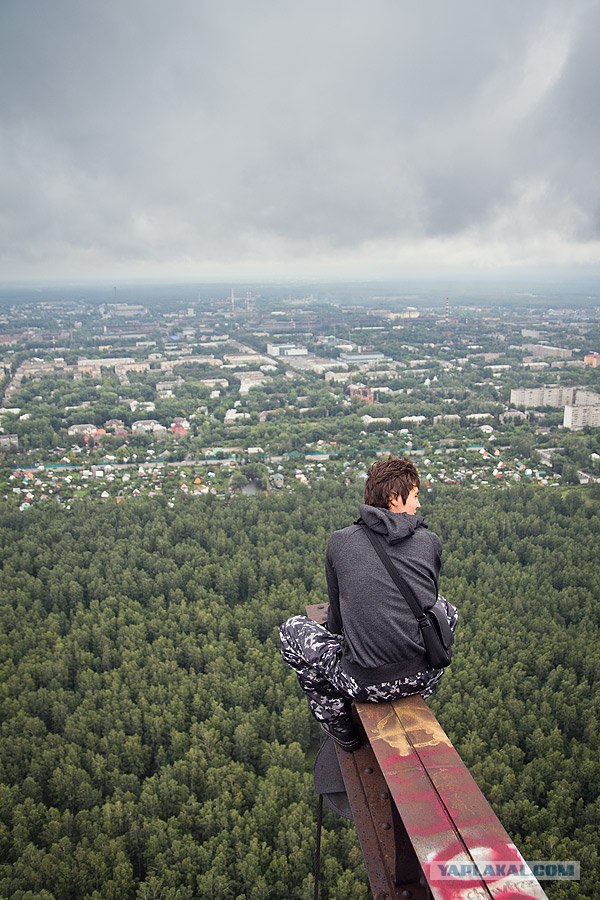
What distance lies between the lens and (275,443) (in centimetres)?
1975

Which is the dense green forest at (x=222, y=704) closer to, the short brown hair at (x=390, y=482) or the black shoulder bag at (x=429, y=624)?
the black shoulder bag at (x=429, y=624)

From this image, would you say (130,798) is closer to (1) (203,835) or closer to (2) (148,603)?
(1) (203,835)

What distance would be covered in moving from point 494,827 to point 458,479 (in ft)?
49.8

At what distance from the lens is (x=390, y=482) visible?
1.75m

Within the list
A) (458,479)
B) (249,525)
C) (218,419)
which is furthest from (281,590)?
(218,419)

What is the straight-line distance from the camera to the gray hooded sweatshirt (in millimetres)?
1610

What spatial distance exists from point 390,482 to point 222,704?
655 cm

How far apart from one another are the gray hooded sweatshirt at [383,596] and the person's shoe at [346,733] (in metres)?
0.15

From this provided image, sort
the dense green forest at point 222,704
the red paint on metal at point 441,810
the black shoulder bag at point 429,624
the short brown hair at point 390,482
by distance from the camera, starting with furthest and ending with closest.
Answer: the dense green forest at point 222,704, the short brown hair at point 390,482, the black shoulder bag at point 429,624, the red paint on metal at point 441,810

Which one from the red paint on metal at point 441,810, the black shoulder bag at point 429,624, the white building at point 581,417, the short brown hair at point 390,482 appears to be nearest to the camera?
the red paint on metal at point 441,810

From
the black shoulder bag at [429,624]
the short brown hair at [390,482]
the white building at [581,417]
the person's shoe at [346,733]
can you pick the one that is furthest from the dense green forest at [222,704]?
the white building at [581,417]

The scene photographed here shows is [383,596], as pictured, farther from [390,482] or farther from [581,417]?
[581,417]

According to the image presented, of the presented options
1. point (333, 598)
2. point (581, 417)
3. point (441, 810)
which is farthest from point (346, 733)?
point (581, 417)

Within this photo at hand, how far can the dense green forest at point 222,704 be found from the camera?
18.6 feet
